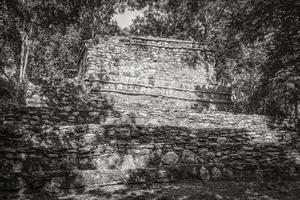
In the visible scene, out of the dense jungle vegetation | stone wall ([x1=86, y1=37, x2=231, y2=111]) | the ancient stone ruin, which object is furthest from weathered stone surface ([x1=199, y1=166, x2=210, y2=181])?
stone wall ([x1=86, y1=37, x2=231, y2=111])

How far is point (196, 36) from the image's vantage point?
1077 inches

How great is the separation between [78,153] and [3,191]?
5.30 feet

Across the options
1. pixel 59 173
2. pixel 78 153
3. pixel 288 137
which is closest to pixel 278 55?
pixel 288 137

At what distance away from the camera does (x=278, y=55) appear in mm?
8180

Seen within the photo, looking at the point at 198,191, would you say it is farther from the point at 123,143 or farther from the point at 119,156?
the point at 123,143

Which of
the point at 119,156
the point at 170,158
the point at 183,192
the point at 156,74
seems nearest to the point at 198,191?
the point at 183,192

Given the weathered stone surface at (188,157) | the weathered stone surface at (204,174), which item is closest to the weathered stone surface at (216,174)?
the weathered stone surface at (204,174)

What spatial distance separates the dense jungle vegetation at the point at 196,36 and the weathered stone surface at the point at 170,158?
378 cm

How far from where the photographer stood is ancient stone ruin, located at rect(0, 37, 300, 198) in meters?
4.81

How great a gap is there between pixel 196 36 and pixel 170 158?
76.2ft

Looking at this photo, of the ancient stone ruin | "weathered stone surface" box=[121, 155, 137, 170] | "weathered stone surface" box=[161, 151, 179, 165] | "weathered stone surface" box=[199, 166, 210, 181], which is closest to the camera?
the ancient stone ruin

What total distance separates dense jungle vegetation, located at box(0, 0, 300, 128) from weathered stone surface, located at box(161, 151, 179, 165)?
378 centimetres

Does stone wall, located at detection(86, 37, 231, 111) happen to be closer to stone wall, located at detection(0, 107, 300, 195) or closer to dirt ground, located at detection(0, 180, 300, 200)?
stone wall, located at detection(0, 107, 300, 195)

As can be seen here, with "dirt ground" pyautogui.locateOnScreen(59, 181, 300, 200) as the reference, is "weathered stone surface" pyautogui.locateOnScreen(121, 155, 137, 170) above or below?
above
